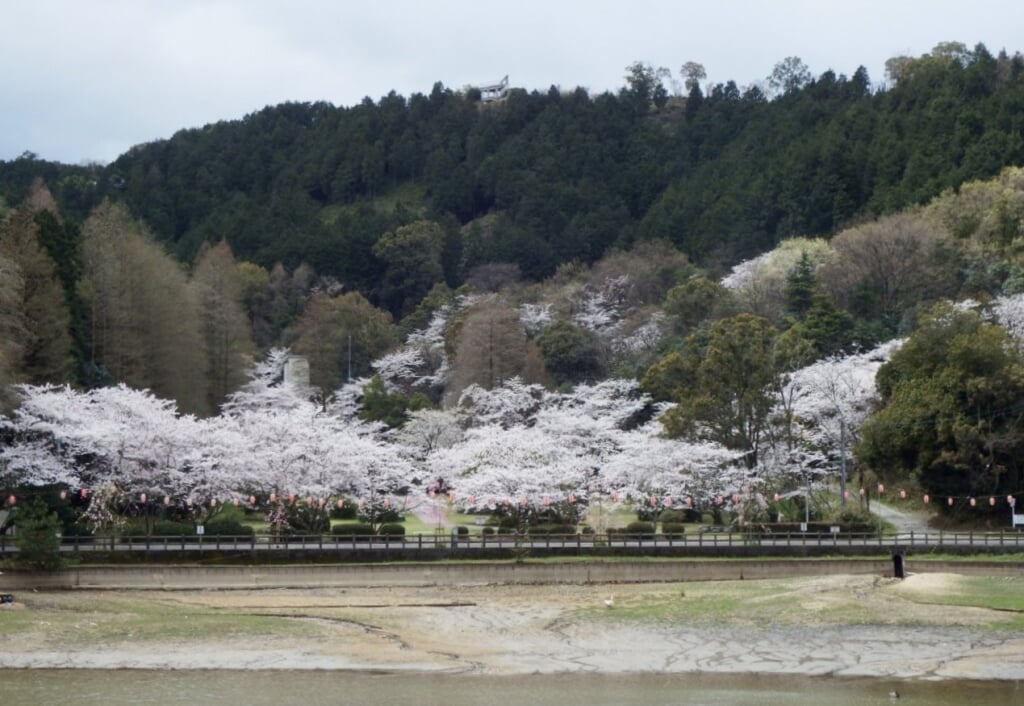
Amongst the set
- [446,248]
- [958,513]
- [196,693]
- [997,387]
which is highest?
[446,248]

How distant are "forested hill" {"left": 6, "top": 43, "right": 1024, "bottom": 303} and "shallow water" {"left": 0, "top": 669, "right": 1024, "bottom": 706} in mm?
73168

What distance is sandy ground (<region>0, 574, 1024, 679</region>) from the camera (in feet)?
110

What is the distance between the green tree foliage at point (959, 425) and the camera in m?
56.0

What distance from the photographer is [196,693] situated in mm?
30656

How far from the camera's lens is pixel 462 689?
102 feet

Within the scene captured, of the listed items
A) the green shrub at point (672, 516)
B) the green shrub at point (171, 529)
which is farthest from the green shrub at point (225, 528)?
the green shrub at point (672, 516)

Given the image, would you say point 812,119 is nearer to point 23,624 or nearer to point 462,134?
point 462,134

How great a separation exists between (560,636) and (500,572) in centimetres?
1181

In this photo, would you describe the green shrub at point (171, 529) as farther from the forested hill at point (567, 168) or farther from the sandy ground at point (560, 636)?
the forested hill at point (567, 168)

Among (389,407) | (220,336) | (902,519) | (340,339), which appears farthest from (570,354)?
(902,519)

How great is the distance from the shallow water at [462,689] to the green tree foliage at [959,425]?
86.9ft

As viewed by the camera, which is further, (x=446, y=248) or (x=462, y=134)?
(x=462, y=134)

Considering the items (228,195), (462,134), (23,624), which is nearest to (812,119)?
(462,134)

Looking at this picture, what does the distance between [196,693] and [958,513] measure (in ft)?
119
